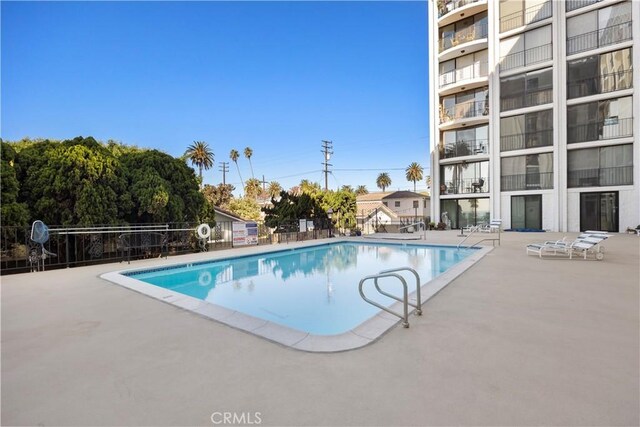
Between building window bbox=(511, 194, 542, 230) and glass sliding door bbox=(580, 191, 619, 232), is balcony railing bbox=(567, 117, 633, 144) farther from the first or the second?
building window bbox=(511, 194, 542, 230)

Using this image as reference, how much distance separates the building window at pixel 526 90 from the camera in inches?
822

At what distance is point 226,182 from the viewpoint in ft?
171

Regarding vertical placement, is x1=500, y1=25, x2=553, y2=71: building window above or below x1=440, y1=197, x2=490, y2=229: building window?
above

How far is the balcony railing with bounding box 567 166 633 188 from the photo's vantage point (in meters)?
18.3

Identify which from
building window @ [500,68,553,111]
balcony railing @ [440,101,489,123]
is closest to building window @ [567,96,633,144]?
building window @ [500,68,553,111]

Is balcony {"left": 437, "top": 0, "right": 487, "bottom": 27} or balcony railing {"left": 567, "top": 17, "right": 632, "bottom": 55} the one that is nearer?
balcony railing {"left": 567, "top": 17, "right": 632, "bottom": 55}

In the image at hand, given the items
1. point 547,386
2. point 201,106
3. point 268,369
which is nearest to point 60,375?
point 268,369

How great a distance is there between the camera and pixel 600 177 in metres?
19.1

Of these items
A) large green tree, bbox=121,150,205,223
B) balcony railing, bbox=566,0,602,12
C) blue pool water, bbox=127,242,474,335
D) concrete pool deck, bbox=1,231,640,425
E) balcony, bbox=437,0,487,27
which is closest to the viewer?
concrete pool deck, bbox=1,231,640,425

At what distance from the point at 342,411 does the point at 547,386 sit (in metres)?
1.77

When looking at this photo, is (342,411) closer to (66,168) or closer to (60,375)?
(60,375)

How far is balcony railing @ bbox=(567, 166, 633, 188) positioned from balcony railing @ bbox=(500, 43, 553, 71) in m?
7.51

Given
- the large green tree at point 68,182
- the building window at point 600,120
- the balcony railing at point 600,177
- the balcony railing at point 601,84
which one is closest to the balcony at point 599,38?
the balcony railing at point 601,84

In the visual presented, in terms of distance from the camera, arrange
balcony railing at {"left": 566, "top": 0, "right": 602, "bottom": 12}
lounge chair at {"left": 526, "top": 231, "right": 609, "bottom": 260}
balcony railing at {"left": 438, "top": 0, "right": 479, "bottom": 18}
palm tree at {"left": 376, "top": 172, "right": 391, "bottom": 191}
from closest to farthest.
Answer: lounge chair at {"left": 526, "top": 231, "right": 609, "bottom": 260} → balcony railing at {"left": 566, "top": 0, "right": 602, "bottom": 12} → balcony railing at {"left": 438, "top": 0, "right": 479, "bottom": 18} → palm tree at {"left": 376, "top": 172, "right": 391, "bottom": 191}
